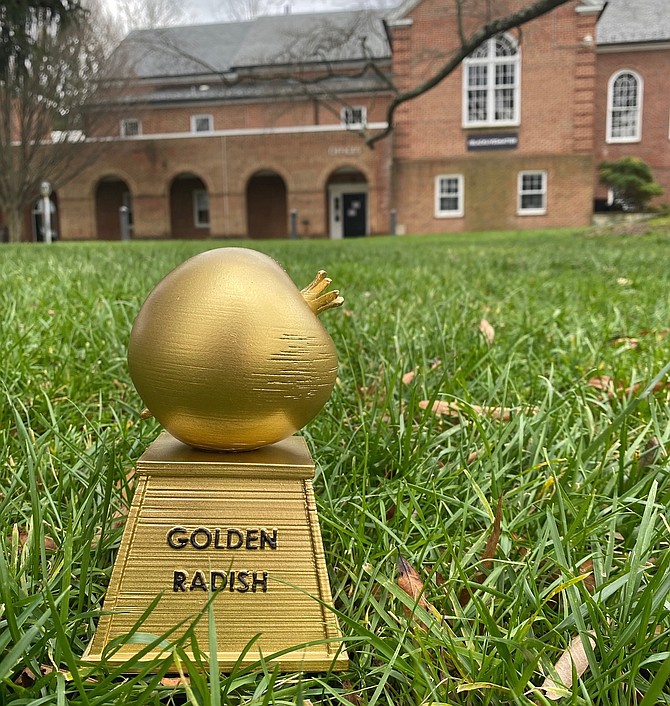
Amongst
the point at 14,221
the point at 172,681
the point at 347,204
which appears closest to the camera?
the point at 172,681

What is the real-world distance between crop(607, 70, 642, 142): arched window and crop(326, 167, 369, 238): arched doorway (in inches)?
402

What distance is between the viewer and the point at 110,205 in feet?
104

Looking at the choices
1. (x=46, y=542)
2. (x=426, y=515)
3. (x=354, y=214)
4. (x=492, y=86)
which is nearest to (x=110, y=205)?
(x=354, y=214)

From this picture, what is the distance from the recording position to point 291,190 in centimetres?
2622

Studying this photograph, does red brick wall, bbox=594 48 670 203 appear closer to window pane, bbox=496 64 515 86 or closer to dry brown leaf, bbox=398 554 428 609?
window pane, bbox=496 64 515 86

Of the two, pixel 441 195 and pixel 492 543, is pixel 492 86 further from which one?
pixel 492 543

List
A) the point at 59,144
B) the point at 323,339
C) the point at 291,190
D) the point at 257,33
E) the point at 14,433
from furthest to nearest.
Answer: the point at 257,33, the point at 291,190, the point at 59,144, the point at 14,433, the point at 323,339

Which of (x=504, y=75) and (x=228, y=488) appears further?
(x=504, y=75)

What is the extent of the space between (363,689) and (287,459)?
315 mm

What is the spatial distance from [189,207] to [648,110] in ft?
64.2

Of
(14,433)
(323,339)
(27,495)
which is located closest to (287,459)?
(323,339)

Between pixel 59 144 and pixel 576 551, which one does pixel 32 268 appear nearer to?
pixel 576 551

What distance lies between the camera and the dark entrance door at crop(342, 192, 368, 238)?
29.5 meters

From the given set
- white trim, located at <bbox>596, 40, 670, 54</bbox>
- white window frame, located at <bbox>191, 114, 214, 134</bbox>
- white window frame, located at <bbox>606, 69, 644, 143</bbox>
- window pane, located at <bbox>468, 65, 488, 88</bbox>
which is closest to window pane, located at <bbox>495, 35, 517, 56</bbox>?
window pane, located at <bbox>468, 65, 488, 88</bbox>
